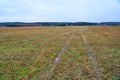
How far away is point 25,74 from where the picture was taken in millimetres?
10469

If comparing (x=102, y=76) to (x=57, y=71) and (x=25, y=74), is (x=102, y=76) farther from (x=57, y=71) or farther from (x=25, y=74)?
(x=25, y=74)

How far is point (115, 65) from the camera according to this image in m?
12.7

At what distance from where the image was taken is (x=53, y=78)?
9766 mm

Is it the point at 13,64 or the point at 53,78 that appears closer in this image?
the point at 53,78

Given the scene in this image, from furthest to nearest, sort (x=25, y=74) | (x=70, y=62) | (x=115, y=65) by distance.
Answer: (x=70, y=62), (x=115, y=65), (x=25, y=74)

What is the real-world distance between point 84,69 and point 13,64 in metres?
3.76

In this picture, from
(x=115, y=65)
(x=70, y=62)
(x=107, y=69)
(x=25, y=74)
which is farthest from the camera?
(x=70, y=62)

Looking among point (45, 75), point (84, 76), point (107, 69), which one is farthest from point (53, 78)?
point (107, 69)

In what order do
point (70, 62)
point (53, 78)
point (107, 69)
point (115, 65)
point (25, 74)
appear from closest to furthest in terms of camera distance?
point (53, 78)
point (25, 74)
point (107, 69)
point (115, 65)
point (70, 62)

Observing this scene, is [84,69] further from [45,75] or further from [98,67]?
[45,75]

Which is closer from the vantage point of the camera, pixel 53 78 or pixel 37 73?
pixel 53 78

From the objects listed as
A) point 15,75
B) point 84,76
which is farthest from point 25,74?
point 84,76

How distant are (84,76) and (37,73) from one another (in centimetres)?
198

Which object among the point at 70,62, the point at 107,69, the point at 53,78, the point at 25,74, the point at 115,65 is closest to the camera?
the point at 53,78
